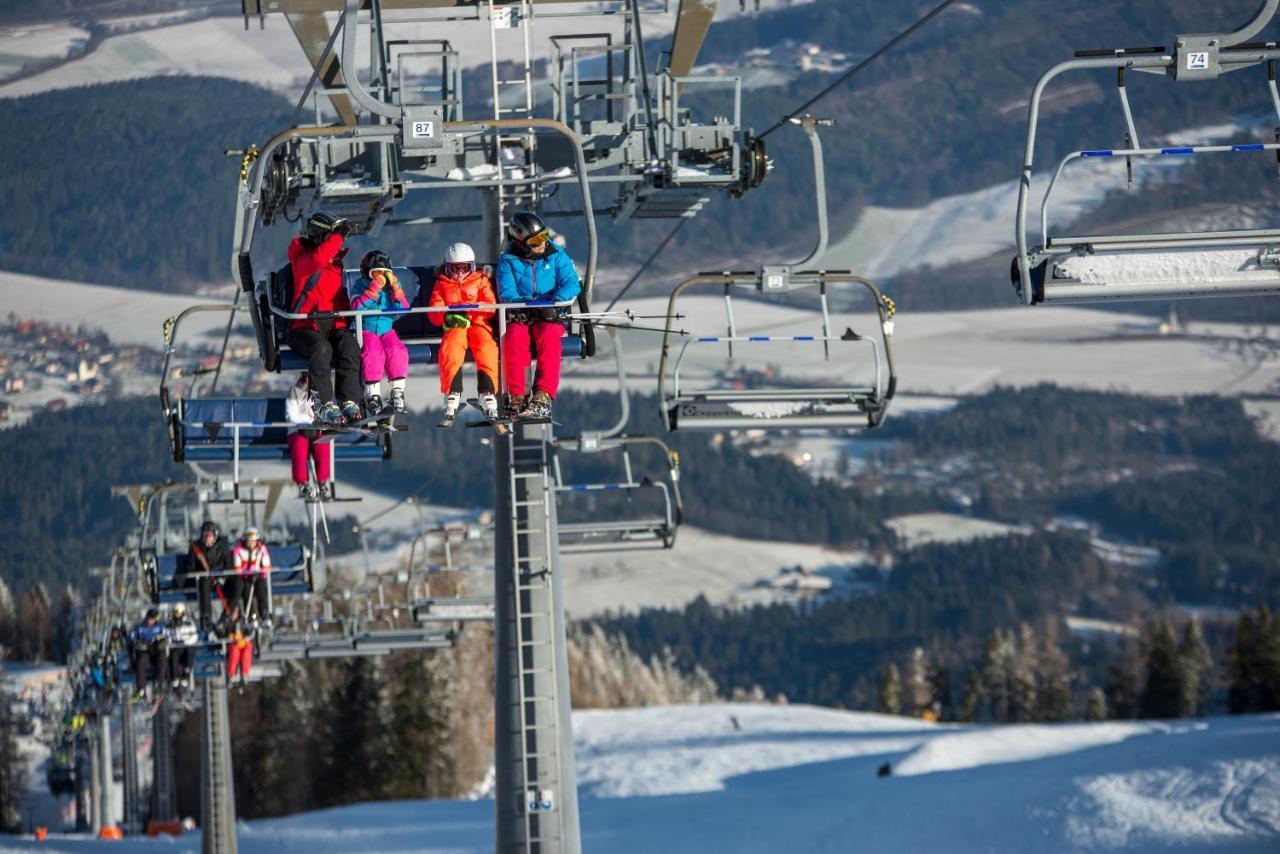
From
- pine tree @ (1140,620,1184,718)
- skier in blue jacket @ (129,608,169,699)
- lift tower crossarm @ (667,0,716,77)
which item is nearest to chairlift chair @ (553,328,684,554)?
lift tower crossarm @ (667,0,716,77)

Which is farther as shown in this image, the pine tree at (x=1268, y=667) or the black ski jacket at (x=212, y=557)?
the pine tree at (x=1268, y=667)

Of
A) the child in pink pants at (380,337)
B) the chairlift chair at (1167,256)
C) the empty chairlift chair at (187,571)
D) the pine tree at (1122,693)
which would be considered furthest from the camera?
the pine tree at (1122,693)

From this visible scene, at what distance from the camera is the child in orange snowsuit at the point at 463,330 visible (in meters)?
12.0

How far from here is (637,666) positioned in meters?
105

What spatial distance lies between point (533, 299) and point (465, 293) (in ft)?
1.77

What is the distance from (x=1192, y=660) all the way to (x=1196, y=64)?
7208 cm

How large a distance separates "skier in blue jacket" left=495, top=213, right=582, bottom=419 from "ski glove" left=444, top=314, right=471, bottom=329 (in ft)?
0.82

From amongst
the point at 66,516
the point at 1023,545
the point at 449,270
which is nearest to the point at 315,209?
the point at 449,270

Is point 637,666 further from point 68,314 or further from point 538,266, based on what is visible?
point 538,266

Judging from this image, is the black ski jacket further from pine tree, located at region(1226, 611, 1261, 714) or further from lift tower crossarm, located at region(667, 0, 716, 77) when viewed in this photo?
pine tree, located at region(1226, 611, 1261, 714)

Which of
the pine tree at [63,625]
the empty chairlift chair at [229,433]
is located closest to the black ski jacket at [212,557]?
the empty chairlift chair at [229,433]

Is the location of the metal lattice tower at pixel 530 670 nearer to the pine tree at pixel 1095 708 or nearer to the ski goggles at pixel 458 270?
the ski goggles at pixel 458 270

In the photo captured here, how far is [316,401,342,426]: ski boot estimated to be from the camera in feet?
40.7

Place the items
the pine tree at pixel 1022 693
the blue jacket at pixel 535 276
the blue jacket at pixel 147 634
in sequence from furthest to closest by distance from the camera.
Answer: the pine tree at pixel 1022 693, the blue jacket at pixel 147 634, the blue jacket at pixel 535 276
